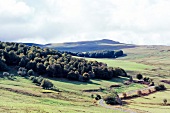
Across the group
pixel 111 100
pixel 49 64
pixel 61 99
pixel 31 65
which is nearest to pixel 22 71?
pixel 31 65

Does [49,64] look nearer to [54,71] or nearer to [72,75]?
[54,71]

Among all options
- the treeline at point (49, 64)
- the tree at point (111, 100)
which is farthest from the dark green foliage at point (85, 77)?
the tree at point (111, 100)

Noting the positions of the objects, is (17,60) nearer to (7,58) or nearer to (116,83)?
(7,58)

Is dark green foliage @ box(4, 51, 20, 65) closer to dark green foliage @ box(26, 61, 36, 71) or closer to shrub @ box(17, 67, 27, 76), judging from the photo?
dark green foliage @ box(26, 61, 36, 71)

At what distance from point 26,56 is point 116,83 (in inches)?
1748

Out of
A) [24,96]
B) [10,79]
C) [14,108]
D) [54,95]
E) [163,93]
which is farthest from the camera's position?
[163,93]

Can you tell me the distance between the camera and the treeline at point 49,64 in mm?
141875

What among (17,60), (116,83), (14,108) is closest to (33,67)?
(17,60)

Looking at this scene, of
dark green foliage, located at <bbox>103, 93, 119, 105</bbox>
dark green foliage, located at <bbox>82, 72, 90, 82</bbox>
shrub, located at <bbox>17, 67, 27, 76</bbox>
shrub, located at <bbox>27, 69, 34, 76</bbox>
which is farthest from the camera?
dark green foliage, located at <bbox>82, 72, 90, 82</bbox>

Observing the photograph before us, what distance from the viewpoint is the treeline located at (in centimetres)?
14188

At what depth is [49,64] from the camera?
145875 millimetres

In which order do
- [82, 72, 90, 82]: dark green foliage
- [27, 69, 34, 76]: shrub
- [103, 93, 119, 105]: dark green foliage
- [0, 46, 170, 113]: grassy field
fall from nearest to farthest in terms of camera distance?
[0, 46, 170, 113]: grassy field, [103, 93, 119, 105]: dark green foliage, [27, 69, 34, 76]: shrub, [82, 72, 90, 82]: dark green foliage

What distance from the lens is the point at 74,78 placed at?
468ft

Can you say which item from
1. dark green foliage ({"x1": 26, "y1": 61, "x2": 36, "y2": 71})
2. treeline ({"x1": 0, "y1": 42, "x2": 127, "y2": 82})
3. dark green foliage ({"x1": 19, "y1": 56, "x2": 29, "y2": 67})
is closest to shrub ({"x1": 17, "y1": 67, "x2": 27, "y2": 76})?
treeline ({"x1": 0, "y1": 42, "x2": 127, "y2": 82})
